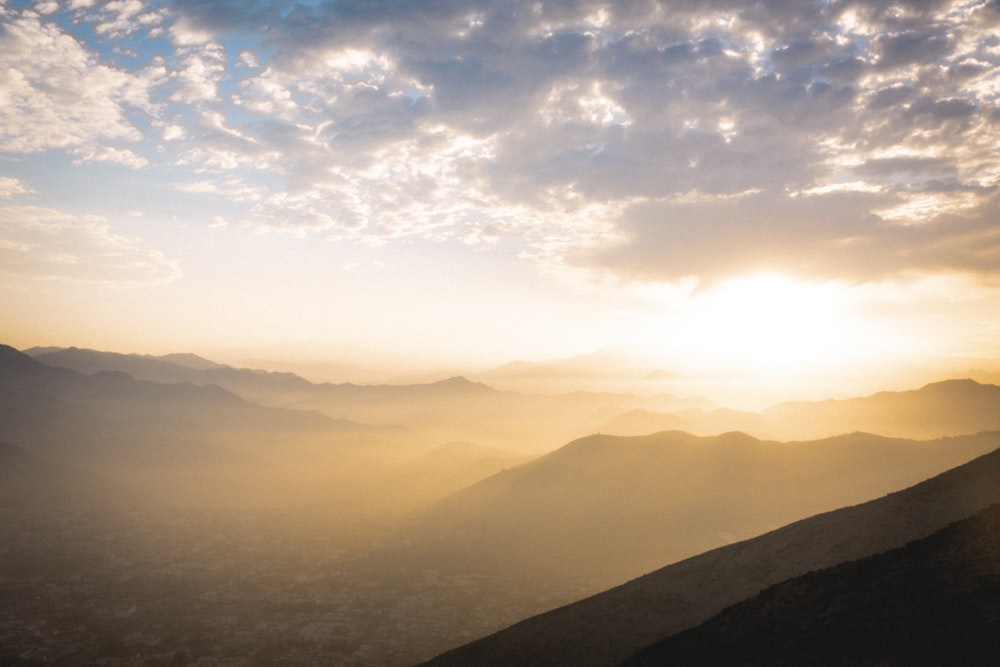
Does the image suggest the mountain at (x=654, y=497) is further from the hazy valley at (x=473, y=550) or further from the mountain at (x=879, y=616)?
the mountain at (x=879, y=616)

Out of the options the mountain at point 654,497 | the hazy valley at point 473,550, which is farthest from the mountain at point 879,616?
the mountain at point 654,497

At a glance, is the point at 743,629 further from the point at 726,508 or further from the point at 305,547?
the point at 305,547

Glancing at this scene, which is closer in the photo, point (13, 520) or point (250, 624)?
point (250, 624)

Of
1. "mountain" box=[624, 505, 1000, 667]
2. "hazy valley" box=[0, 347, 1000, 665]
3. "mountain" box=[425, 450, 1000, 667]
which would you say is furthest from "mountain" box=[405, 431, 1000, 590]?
"mountain" box=[624, 505, 1000, 667]

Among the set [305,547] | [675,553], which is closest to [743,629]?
[675,553]

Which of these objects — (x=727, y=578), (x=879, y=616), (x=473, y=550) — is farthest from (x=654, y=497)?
(x=879, y=616)

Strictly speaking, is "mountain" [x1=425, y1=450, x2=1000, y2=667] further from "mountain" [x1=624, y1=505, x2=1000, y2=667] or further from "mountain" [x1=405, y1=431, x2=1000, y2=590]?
"mountain" [x1=405, y1=431, x2=1000, y2=590]
